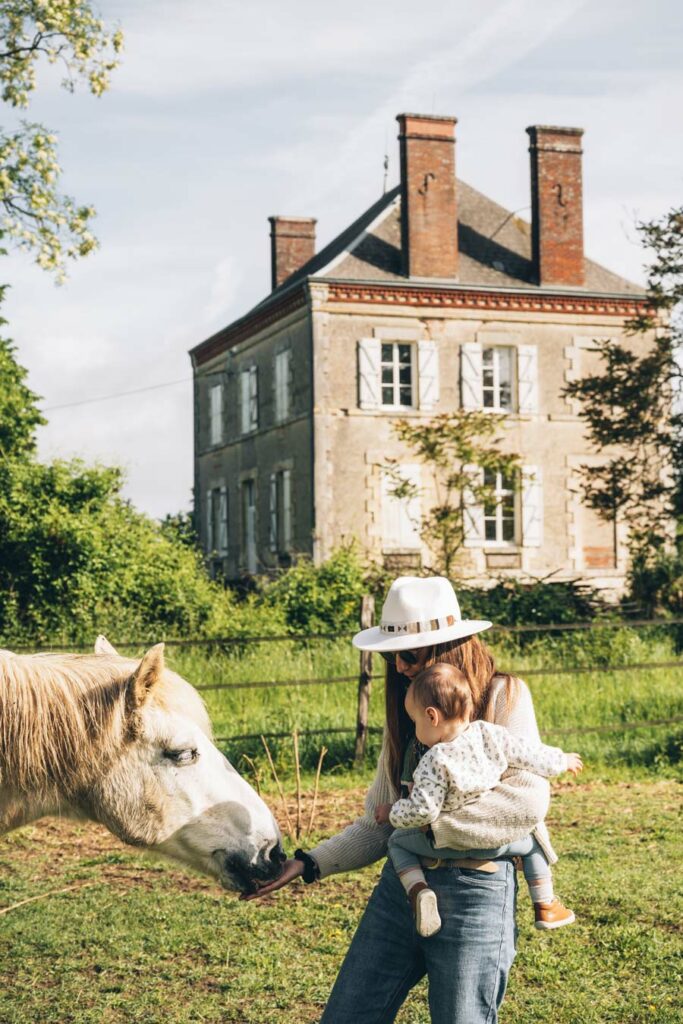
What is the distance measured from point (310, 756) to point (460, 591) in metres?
8.41

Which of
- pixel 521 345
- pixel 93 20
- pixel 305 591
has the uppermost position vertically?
pixel 93 20

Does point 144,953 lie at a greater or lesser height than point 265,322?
lesser

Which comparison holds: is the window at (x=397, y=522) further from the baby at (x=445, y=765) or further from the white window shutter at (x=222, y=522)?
the baby at (x=445, y=765)

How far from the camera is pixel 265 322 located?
Answer: 1072 inches

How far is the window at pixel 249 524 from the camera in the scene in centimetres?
2788

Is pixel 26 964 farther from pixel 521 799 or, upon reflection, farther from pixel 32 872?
pixel 521 799

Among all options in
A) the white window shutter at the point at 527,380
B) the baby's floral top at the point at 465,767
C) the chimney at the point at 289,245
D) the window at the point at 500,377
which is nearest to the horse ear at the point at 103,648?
the baby's floral top at the point at 465,767

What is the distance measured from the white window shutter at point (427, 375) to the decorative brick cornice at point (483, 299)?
38.9 inches

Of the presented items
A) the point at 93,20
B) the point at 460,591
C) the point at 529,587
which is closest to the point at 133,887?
the point at 93,20

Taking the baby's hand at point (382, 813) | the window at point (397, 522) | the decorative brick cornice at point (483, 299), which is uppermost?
the decorative brick cornice at point (483, 299)

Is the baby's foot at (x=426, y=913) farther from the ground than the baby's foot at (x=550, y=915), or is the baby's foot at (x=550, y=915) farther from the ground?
the baby's foot at (x=426, y=913)

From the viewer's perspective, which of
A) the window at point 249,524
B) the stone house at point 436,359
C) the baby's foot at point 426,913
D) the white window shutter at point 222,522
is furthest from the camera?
the white window shutter at point 222,522

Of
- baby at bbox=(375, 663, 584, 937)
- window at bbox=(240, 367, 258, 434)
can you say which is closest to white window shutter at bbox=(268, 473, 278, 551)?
window at bbox=(240, 367, 258, 434)

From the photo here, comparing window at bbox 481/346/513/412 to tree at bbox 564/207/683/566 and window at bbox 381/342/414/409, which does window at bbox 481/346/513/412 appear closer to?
window at bbox 381/342/414/409
